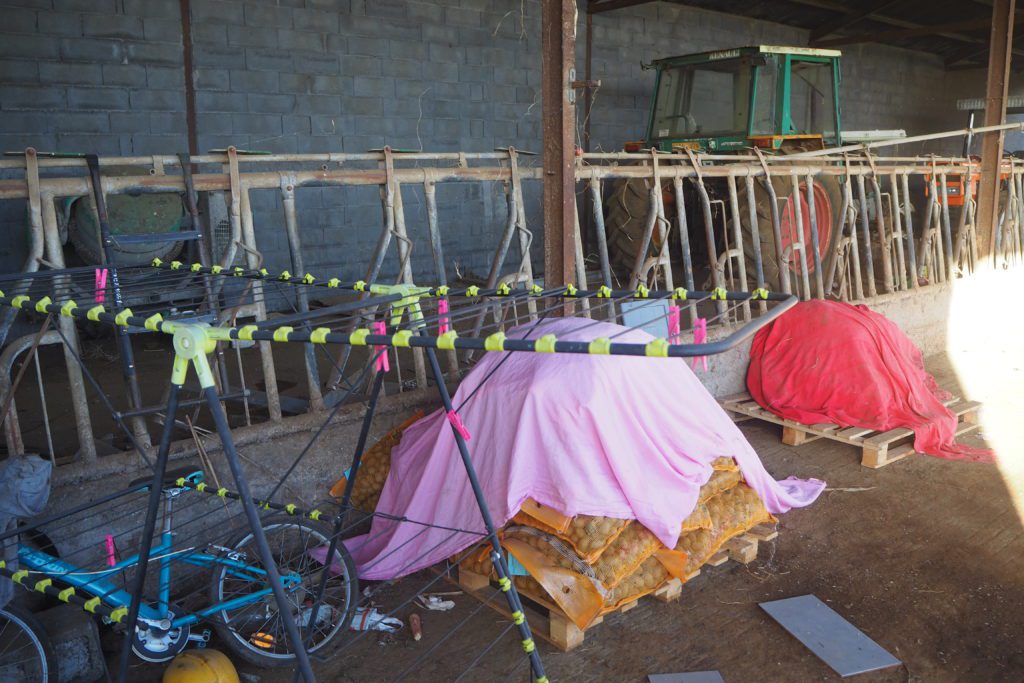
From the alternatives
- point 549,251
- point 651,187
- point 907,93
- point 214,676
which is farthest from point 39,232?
point 907,93

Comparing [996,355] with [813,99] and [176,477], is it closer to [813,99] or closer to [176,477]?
A: [813,99]

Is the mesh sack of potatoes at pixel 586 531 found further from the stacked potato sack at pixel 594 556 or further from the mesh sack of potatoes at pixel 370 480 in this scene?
the mesh sack of potatoes at pixel 370 480

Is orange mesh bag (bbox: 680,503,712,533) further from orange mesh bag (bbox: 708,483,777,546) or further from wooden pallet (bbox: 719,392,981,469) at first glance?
wooden pallet (bbox: 719,392,981,469)

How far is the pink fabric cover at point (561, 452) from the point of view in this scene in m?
3.36

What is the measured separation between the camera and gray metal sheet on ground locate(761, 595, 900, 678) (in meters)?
3.08

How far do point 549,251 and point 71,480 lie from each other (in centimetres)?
274

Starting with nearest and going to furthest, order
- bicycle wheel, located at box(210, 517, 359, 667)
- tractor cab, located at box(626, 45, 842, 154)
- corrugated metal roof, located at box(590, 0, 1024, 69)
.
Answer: bicycle wheel, located at box(210, 517, 359, 667), tractor cab, located at box(626, 45, 842, 154), corrugated metal roof, located at box(590, 0, 1024, 69)

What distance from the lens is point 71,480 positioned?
3383 mm

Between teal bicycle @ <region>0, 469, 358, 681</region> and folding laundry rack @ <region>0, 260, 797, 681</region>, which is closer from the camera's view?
folding laundry rack @ <region>0, 260, 797, 681</region>

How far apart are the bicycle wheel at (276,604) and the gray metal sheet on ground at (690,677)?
1.17 metres

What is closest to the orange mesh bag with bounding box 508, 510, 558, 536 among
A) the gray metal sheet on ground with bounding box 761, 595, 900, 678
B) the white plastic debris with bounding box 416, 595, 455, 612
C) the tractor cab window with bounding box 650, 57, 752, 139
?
the white plastic debris with bounding box 416, 595, 455, 612

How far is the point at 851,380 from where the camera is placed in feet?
17.5

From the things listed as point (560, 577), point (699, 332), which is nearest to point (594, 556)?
point (560, 577)

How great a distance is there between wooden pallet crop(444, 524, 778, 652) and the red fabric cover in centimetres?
169
